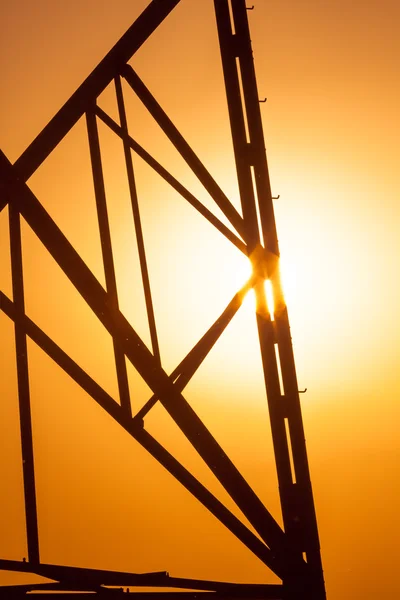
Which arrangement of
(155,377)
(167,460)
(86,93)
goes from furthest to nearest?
1. (86,93)
2. (155,377)
3. (167,460)

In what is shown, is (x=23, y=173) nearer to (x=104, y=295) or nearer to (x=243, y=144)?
(x=104, y=295)

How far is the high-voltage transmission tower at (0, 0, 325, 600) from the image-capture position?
20.2ft

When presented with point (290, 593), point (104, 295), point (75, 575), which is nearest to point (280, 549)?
point (290, 593)

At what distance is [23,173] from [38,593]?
3.50 meters

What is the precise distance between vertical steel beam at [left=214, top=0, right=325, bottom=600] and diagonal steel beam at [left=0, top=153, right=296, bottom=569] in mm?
183

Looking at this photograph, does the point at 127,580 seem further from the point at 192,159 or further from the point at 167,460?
the point at 192,159

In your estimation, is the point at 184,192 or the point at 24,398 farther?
the point at 184,192

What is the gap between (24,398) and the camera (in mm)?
6371

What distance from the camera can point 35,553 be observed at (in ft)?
19.8

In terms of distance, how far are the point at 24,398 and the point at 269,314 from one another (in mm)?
2141

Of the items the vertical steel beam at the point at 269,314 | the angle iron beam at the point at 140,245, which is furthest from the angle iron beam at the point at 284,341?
the angle iron beam at the point at 140,245

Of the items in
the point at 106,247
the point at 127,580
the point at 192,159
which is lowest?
the point at 127,580

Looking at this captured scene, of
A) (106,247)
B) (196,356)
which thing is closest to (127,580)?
(196,356)

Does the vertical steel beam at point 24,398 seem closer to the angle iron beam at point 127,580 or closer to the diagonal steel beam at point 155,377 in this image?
the angle iron beam at point 127,580
